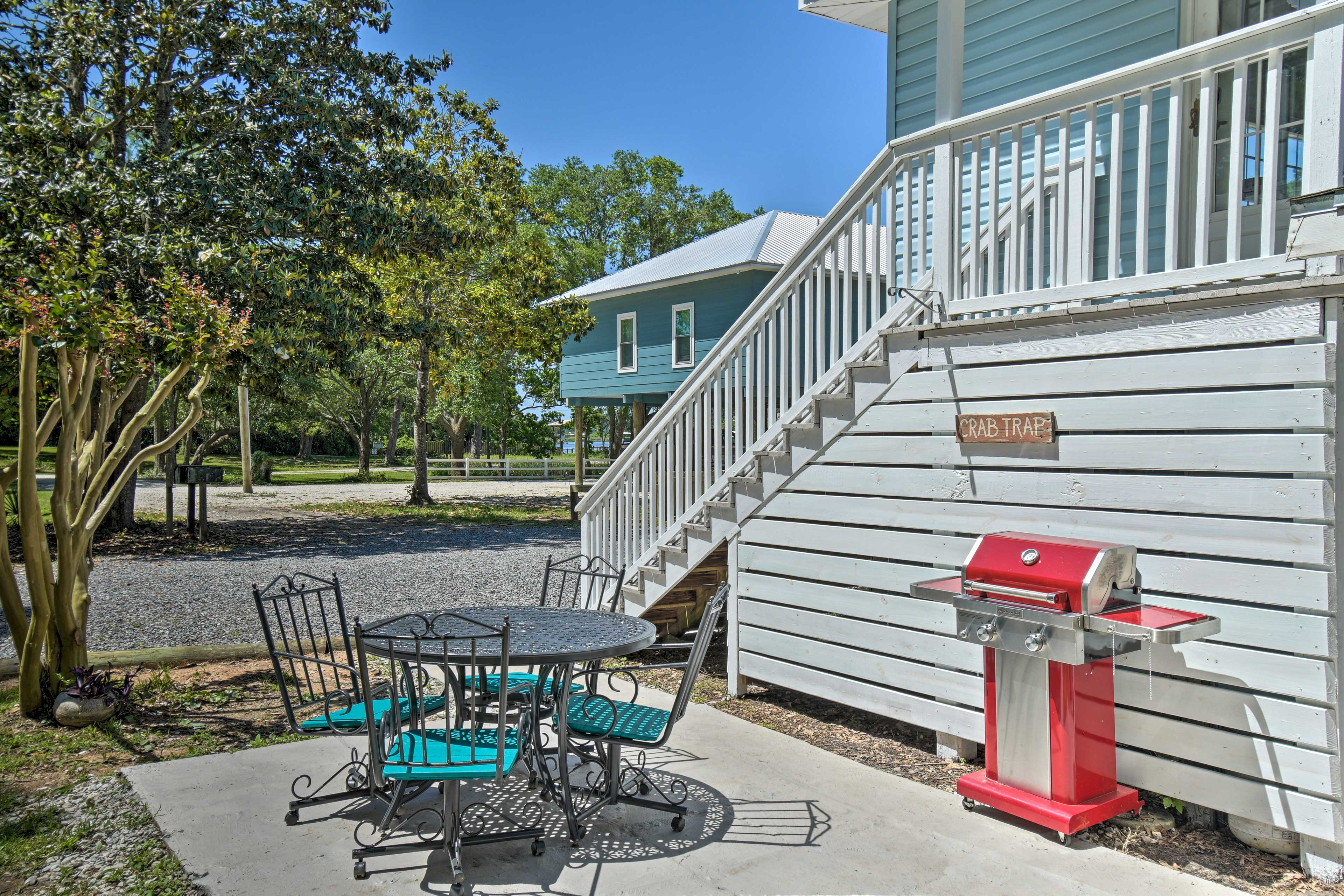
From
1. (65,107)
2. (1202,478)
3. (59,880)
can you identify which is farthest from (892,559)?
(65,107)

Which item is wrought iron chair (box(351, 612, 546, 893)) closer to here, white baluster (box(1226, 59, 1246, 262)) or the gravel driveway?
white baluster (box(1226, 59, 1246, 262))

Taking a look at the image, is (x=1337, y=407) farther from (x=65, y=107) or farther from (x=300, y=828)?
(x=65, y=107)

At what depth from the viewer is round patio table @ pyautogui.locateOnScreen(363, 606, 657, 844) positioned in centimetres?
307

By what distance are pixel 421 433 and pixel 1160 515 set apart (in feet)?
62.0

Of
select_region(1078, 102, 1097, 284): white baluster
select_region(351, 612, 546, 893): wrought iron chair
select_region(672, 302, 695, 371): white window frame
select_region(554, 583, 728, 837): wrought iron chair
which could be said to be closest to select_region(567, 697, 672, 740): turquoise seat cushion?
select_region(554, 583, 728, 837): wrought iron chair

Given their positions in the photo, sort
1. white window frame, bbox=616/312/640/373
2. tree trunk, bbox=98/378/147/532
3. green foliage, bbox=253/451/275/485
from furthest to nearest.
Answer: green foliage, bbox=253/451/275/485, white window frame, bbox=616/312/640/373, tree trunk, bbox=98/378/147/532

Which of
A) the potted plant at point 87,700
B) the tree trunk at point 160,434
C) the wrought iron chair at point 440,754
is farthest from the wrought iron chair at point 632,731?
the tree trunk at point 160,434

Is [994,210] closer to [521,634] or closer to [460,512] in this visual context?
[521,634]

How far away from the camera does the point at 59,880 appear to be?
9.95 feet

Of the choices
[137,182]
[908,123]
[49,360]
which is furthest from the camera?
[137,182]

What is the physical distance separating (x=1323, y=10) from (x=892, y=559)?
280cm

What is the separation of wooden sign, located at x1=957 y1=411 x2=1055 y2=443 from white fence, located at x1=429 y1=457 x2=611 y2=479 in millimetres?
28095

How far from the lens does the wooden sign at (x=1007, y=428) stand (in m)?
3.70

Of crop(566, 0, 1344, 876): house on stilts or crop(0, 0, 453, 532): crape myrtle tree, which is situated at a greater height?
crop(0, 0, 453, 532): crape myrtle tree
